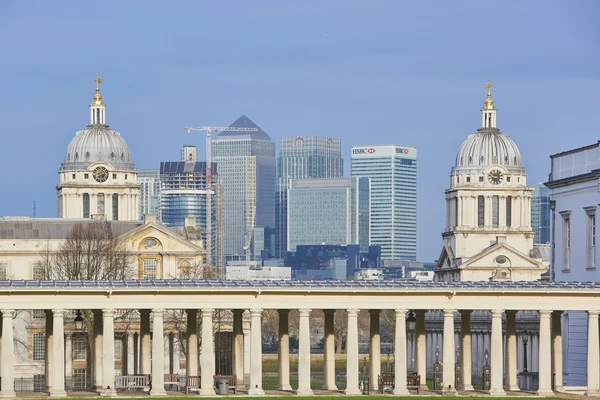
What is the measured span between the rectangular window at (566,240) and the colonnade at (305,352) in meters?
11.7

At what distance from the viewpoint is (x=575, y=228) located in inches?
4500

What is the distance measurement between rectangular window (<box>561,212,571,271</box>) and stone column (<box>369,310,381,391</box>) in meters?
16.8

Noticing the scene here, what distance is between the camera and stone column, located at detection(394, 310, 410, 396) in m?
98.4

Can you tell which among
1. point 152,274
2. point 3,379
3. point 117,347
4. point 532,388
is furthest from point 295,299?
point 152,274

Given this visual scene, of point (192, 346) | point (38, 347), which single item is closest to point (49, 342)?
point (192, 346)

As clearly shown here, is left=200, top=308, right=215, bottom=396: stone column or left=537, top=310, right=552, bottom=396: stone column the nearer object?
left=200, top=308, right=215, bottom=396: stone column

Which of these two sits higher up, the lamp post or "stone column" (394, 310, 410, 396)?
"stone column" (394, 310, 410, 396)

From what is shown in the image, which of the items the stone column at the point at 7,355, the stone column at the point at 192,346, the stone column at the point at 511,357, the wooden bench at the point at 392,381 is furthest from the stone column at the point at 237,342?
the stone column at the point at 511,357

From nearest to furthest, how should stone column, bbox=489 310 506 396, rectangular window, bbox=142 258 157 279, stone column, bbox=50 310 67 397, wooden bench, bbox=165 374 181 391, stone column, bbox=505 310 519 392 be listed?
stone column, bbox=50 310 67 397
stone column, bbox=489 310 506 396
stone column, bbox=505 310 519 392
wooden bench, bbox=165 374 181 391
rectangular window, bbox=142 258 157 279

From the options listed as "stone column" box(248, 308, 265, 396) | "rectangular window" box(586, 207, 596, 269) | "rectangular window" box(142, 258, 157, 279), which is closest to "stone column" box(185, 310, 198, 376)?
"stone column" box(248, 308, 265, 396)

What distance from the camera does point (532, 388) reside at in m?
115

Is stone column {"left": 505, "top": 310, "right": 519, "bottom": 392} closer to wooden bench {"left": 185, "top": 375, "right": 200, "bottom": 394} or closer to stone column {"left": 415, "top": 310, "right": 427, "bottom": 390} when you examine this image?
stone column {"left": 415, "top": 310, "right": 427, "bottom": 390}

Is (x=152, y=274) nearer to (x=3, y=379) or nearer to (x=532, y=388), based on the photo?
(x=532, y=388)

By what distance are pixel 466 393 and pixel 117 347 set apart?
55126 millimetres
